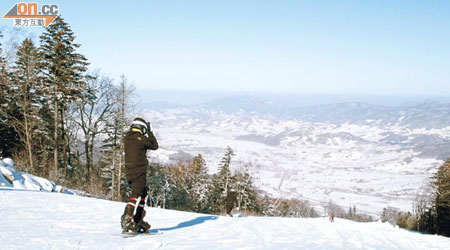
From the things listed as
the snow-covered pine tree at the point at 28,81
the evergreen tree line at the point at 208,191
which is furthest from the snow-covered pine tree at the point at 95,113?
the evergreen tree line at the point at 208,191

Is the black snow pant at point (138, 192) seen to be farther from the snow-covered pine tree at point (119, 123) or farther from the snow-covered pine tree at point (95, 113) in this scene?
the snow-covered pine tree at point (95, 113)

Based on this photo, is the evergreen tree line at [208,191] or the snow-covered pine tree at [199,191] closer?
the evergreen tree line at [208,191]

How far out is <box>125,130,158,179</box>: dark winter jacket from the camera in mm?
5320

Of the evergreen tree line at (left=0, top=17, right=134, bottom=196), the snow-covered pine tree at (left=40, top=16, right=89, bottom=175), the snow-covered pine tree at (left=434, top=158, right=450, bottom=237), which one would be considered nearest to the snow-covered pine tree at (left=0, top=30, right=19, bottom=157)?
the evergreen tree line at (left=0, top=17, right=134, bottom=196)

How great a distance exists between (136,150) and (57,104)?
18534 millimetres

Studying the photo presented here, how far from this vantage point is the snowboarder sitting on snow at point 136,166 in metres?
5.33

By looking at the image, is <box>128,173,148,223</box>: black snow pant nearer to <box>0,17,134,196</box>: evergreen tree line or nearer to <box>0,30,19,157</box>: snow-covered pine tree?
<box>0,17,134,196</box>: evergreen tree line

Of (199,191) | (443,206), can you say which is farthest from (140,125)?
(199,191)

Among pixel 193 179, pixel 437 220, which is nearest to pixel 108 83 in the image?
pixel 193 179

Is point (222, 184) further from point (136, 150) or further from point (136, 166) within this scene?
point (136, 150)

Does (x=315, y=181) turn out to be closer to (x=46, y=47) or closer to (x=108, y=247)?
(x=46, y=47)

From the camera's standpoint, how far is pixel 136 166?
212 inches

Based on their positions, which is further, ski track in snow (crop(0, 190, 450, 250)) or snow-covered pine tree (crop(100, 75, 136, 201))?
snow-covered pine tree (crop(100, 75, 136, 201))

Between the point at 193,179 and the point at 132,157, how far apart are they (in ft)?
128
